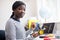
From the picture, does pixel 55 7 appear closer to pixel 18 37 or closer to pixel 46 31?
pixel 46 31

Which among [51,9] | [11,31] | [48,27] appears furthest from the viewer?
[51,9]

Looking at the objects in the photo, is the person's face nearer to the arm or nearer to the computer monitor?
the arm

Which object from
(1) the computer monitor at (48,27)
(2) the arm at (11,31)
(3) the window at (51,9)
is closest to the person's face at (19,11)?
(2) the arm at (11,31)

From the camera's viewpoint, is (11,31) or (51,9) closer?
(11,31)

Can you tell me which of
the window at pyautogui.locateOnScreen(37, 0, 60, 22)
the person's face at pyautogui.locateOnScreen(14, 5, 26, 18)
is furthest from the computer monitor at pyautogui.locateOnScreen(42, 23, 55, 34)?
the person's face at pyautogui.locateOnScreen(14, 5, 26, 18)

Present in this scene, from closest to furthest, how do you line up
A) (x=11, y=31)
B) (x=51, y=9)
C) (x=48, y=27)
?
(x=11, y=31) < (x=48, y=27) < (x=51, y=9)

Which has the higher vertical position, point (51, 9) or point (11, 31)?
point (51, 9)

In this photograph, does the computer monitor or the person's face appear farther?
the computer monitor

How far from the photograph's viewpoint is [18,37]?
145 centimetres

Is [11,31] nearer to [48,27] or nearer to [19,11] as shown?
[19,11]

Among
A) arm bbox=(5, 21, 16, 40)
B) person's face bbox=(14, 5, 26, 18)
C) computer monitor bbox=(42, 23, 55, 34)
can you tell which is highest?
person's face bbox=(14, 5, 26, 18)

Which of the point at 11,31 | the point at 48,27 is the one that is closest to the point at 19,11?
the point at 11,31

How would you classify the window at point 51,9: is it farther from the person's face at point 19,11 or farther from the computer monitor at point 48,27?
the person's face at point 19,11

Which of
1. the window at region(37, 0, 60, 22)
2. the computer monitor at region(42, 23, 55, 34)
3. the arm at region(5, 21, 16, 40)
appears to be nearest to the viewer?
the arm at region(5, 21, 16, 40)
